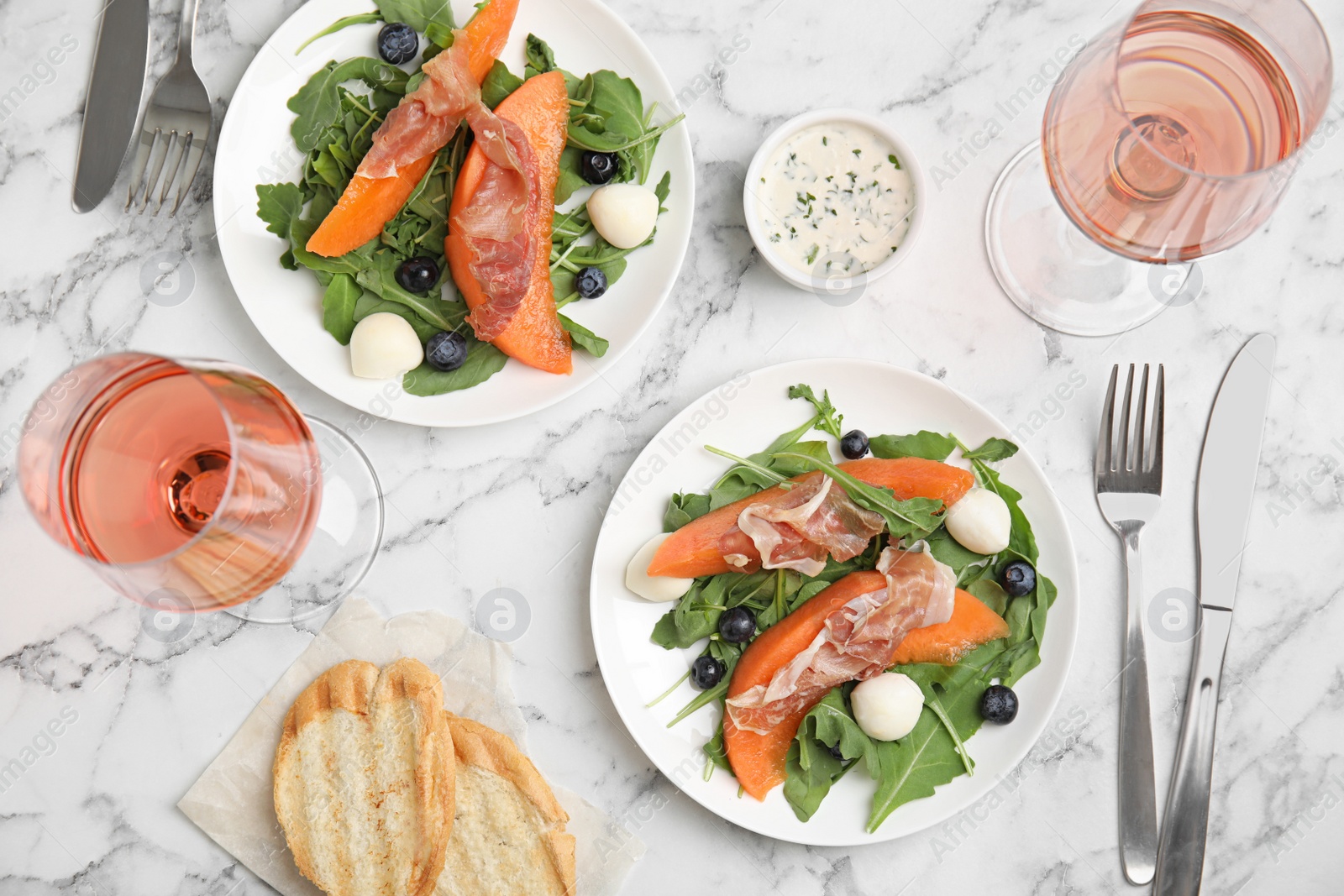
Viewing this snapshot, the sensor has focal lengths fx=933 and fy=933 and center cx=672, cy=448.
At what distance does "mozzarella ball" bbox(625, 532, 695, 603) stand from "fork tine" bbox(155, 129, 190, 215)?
1.05 meters

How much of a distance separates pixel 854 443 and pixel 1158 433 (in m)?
0.56

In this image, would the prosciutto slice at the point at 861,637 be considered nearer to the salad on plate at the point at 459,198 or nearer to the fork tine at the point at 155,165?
the salad on plate at the point at 459,198

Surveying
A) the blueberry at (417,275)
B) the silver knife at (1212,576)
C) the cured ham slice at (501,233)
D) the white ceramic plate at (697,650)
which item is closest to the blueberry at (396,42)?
the cured ham slice at (501,233)

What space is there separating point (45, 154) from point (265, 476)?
993 millimetres

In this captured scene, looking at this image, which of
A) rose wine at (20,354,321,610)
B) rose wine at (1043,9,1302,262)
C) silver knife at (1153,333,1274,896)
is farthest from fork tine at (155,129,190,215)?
silver knife at (1153,333,1274,896)

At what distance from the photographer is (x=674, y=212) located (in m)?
1.63

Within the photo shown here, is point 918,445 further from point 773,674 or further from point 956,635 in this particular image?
point 773,674

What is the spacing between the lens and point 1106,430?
1.69 meters

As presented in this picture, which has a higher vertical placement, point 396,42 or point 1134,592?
point 396,42

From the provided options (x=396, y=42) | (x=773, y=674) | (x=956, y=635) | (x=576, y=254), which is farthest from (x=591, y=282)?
(x=956, y=635)

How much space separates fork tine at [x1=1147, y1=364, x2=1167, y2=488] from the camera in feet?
5.47

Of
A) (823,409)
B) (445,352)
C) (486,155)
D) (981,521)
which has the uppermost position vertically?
(486,155)

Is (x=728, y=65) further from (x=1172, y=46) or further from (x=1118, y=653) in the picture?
(x=1118, y=653)

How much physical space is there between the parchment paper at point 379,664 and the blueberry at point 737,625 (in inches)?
15.6
